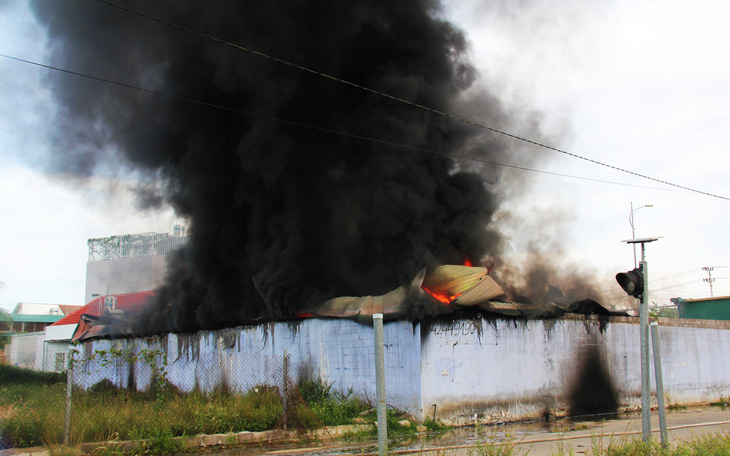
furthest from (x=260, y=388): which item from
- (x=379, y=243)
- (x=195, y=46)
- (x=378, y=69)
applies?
(x=195, y=46)

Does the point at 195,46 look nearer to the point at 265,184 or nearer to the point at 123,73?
the point at 123,73

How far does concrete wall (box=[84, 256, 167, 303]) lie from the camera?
57938 millimetres

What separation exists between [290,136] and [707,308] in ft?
75.7

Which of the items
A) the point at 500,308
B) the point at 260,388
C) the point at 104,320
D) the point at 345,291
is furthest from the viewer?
the point at 104,320

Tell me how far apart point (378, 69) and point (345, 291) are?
782cm

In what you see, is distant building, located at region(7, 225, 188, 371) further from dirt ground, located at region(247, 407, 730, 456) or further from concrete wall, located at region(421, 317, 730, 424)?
dirt ground, located at region(247, 407, 730, 456)

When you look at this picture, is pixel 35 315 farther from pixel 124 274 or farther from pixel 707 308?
pixel 707 308

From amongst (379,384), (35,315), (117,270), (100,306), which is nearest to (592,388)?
(379,384)

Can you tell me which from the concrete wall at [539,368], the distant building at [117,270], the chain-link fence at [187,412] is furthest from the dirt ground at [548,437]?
the distant building at [117,270]

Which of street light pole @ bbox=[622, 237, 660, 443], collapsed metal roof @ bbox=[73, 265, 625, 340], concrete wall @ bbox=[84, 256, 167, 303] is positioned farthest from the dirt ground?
concrete wall @ bbox=[84, 256, 167, 303]

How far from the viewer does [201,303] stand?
21375 mm

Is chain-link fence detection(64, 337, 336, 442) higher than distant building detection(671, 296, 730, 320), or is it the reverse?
distant building detection(671, 296, 730, 320)

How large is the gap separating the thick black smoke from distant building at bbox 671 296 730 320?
16.1m

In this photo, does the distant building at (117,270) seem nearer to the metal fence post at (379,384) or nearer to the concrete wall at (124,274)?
the concrete wall at (124,274)
